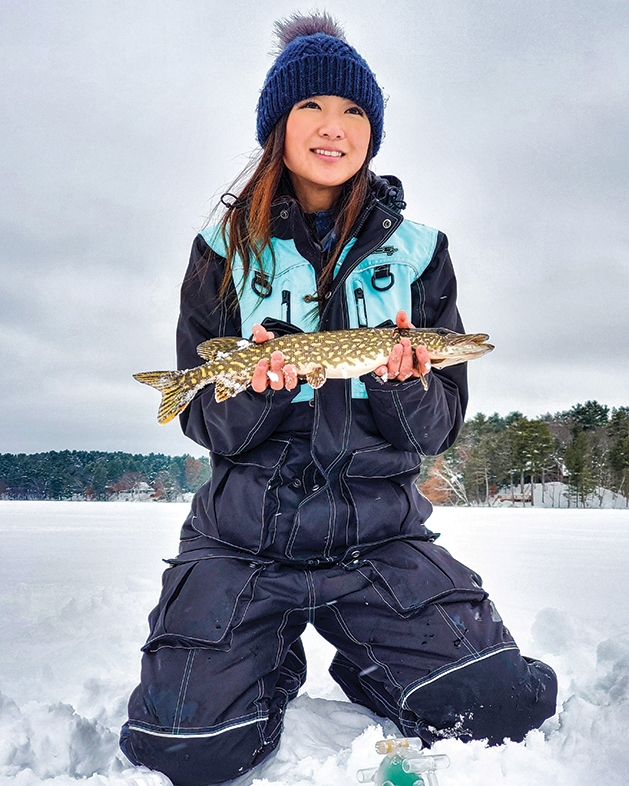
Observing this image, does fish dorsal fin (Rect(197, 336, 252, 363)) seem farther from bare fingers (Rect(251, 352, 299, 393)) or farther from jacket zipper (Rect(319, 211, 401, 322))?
jacket zipper (Rect(319, 211, 401, 322))

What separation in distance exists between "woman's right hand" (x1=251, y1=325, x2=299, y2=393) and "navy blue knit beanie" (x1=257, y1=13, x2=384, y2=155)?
4.11 feet

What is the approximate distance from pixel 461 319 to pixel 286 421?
1.16m

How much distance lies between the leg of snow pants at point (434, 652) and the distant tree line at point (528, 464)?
5599 centimetres

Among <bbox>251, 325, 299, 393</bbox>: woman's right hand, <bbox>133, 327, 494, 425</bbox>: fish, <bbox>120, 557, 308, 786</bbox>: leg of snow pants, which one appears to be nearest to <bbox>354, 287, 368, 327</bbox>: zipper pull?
<bbox>133, 327, 494, 425</bbox>: fish

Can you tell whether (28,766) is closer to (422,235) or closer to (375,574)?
(375,574)

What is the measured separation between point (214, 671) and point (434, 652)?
90cm

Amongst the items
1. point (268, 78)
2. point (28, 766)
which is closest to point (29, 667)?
point (28, 766)

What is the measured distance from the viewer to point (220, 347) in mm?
2844

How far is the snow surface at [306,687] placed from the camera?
7.42 feet

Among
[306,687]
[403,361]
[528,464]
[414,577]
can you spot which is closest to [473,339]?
[403,361]

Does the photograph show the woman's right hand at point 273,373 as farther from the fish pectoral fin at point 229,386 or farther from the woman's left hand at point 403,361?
the woman's left hand at point 403,361

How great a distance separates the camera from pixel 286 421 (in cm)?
A: 296

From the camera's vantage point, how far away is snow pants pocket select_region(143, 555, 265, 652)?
2.57 metres

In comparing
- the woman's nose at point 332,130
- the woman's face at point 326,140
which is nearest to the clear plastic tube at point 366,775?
the woman's face at point 326,140
